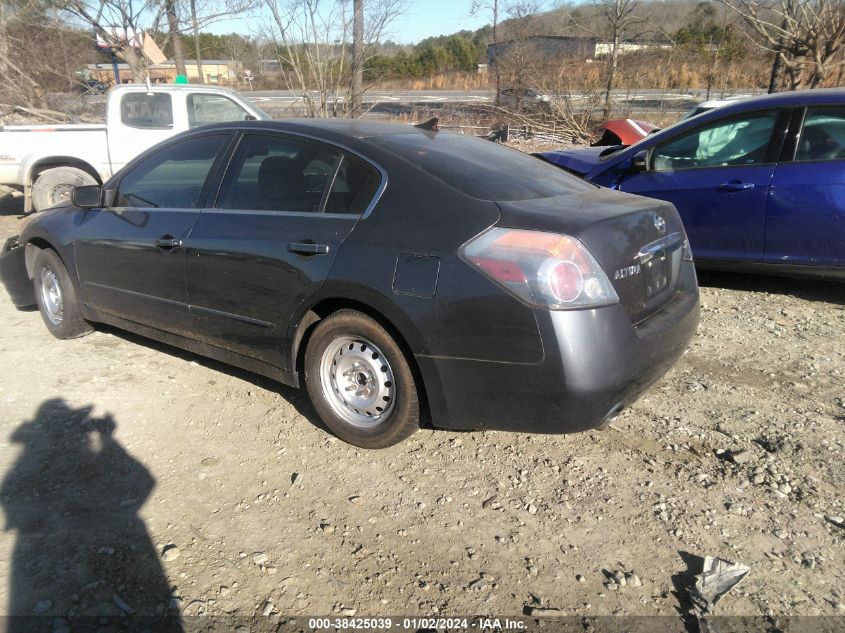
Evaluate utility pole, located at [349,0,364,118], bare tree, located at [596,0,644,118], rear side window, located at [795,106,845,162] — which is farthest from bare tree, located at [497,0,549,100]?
rear side window, located at [795,106,845,162]

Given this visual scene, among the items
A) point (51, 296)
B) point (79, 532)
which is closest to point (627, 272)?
point (79, 532)

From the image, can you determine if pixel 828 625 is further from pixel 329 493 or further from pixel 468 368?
pixel 329 493

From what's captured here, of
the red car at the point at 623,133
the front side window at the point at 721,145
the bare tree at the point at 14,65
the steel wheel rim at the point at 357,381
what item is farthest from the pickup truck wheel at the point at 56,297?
the bare tree at the point at 14,65

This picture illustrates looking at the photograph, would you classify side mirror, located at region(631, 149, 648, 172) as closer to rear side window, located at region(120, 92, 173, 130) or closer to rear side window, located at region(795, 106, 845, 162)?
rear side window, located at region(795, 106, 845, 162)

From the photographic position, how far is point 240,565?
2.51 metres

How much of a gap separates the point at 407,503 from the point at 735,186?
3.92 m

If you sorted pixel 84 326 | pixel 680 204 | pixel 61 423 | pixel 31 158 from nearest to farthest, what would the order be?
pixel 61 423 < pixel 84 326 < pixel 680 204 < pixel 31 158

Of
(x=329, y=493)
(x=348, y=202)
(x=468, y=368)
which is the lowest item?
(x=329, y=493)

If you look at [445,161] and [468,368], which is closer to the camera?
[468,368]

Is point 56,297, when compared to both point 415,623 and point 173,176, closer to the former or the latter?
point 173,176

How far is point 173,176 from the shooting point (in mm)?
4082

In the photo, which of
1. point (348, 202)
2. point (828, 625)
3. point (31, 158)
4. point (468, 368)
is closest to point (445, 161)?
point (348, 202)

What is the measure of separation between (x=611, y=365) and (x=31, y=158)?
348 inches

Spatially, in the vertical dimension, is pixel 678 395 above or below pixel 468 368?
below
